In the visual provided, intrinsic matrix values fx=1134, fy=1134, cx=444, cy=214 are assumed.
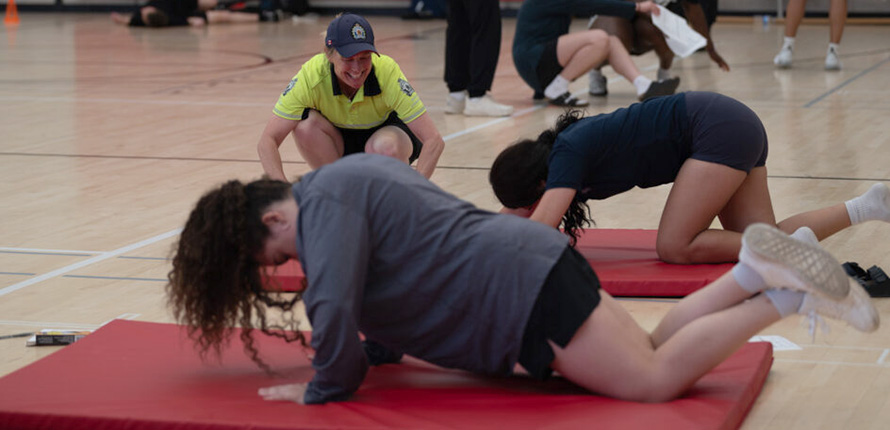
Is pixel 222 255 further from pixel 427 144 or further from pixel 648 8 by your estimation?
pixel 648 8

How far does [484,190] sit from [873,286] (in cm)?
198

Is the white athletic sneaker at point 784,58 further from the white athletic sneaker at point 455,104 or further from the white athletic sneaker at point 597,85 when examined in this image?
the white athletic sneaker at point 455,104

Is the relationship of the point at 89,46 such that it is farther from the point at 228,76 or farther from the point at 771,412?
the point at 771,412

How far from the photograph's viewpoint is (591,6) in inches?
282

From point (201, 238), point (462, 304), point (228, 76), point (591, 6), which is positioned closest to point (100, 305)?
point (201, 238)

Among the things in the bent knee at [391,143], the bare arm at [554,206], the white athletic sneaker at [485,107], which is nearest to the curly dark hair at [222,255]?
the bare arm at [554,206]

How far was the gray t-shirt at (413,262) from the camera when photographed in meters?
2.33

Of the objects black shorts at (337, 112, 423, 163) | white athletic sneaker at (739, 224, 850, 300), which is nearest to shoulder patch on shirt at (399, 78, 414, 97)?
black shorts at (337, 112, 423, 163)

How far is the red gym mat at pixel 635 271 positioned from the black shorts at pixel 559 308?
3.25 feet

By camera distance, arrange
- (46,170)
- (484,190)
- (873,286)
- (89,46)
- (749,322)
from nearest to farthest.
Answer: (749,322) → (873,286) → (484,190) → (46,170) → (89,46)

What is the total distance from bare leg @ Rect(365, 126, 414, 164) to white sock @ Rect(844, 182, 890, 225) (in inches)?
64.8

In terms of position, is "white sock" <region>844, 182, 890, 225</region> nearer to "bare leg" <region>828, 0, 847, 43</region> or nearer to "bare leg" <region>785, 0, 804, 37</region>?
"bare leg" <region>828, 0, 847, 43</region>

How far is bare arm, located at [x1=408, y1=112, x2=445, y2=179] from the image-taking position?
4129mm

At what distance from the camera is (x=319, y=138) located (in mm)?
4410
